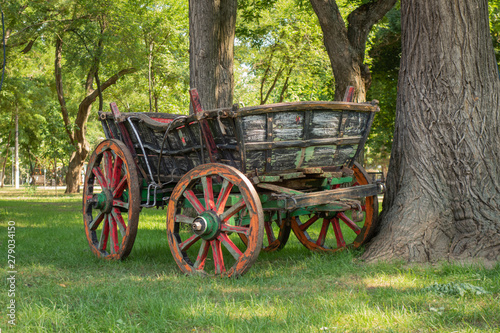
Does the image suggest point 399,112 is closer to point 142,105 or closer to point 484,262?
point 484,262

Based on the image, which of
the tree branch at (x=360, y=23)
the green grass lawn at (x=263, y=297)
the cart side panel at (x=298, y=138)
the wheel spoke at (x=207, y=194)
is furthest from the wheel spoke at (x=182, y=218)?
the tree branch at (x=360, y=23)

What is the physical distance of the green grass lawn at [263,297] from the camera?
3.47 meters

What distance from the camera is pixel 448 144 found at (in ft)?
17.7

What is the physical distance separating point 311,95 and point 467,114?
19.1 meters

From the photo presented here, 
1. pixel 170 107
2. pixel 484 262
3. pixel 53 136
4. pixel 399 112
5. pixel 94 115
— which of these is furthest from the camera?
pixel 94 115

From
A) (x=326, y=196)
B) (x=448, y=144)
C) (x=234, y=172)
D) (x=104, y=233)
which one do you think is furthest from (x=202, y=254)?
(x=448, y=144)

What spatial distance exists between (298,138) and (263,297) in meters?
1.61

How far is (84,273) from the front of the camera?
218 inches

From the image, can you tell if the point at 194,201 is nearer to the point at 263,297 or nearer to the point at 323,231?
the point at 263,297

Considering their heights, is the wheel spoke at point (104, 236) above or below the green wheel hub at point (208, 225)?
below

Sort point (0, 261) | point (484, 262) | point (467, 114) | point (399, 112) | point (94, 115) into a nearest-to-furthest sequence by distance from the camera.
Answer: point (484, 262), point (467, 114), point (399, 112), point (0, 261), point (94, 115)

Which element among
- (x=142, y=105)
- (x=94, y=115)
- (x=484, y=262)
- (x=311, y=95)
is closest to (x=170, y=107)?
(x=142, y=105)

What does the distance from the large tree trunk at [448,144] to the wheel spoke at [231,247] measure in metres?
1.50

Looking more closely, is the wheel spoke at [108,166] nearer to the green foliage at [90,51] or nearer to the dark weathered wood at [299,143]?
the dark weathered wood at [299,143]
